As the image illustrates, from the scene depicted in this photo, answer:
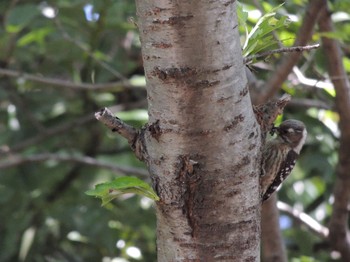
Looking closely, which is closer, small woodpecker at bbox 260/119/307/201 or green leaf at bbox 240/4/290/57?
green leaf at bbox 240/4/290/57

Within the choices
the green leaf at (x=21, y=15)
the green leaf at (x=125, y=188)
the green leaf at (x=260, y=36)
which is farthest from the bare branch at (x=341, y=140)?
the green leaf at (x=125, y=188)

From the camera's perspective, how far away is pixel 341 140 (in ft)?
11.2

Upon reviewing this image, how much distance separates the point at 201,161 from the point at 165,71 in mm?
214

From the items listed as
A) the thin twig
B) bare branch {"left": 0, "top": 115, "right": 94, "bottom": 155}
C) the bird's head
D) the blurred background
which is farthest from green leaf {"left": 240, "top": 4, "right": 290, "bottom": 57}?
bare branch {"left": 0, "top": 115, "right": 94, "bottom": 155}

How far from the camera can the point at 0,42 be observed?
4016 millimetres

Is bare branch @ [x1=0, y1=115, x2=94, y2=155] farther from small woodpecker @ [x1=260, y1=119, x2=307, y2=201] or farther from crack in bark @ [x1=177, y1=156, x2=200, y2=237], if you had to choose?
crack in bark @ [x1=177, y1=156, x2=200, y2=237]

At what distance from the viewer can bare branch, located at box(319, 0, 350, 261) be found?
3.14 m

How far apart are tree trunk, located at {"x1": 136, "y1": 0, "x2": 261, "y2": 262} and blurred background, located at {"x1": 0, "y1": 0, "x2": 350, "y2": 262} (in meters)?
1.86

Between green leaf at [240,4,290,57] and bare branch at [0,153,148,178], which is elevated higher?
bare branch at [0,153,148,178]

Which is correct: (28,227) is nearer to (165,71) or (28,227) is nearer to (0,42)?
(0,42)

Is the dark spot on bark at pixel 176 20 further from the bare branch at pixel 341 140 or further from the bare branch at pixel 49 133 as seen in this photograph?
the bare branch at pixel 49 133

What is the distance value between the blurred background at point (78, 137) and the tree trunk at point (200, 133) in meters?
1.86

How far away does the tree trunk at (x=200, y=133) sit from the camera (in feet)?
5.06

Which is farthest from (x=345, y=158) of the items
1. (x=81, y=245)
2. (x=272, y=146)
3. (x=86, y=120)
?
(x=81, y=245)
